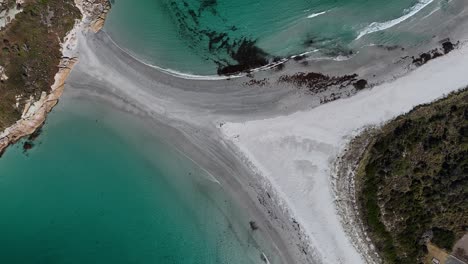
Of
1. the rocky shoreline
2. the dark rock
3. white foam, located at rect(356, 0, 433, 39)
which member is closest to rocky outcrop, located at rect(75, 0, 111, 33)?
the rocky shoreline

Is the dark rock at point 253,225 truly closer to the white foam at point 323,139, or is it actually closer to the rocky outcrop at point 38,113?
the white foam at point 323,139

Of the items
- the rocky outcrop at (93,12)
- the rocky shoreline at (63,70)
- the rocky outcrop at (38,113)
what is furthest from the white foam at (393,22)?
the rocky outcrop at (38,113)

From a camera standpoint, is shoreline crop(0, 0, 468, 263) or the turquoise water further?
the turquoise water

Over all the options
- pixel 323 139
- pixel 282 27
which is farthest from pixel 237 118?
pixel 282 27

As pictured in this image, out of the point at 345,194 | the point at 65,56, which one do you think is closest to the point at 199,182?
the point at 345,194

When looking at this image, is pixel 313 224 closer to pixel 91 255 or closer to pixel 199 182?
pixel 199 182

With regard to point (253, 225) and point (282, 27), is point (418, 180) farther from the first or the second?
point (282, 27)

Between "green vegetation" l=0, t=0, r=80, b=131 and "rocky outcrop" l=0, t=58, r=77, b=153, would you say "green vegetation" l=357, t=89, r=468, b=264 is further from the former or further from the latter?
"green vegetation" l=0, t=0, r=80, b=131
